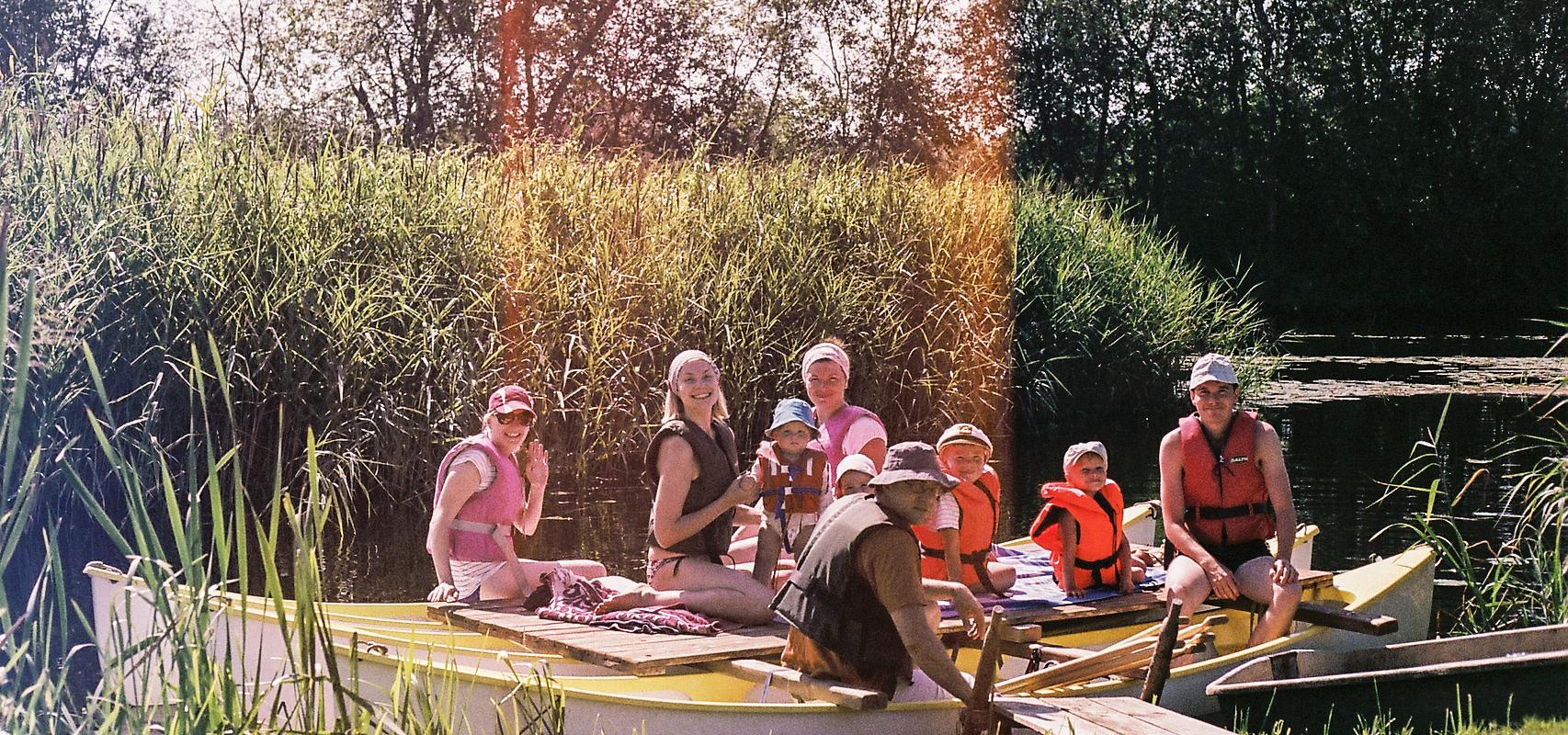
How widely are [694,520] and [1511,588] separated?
432cm

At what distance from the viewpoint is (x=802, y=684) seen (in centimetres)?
452

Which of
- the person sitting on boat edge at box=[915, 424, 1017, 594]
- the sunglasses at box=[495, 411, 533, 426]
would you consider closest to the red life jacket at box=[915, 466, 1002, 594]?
the person sitting on boat edge at box=[915, 424, 1017, 594]

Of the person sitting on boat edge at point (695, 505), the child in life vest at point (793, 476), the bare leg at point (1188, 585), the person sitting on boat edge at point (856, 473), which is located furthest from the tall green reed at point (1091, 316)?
the person sitting on boat edge at point (856, 473)

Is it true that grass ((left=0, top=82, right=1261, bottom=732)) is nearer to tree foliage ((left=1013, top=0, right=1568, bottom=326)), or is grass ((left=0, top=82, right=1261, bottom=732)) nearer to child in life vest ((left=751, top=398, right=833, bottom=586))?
child in life vest ((left=751, top=398, right=833, bottom=586))

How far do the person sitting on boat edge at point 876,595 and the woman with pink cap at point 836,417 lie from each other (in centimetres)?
139

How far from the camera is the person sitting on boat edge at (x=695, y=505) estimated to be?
5.39 m

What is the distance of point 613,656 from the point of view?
489 cm

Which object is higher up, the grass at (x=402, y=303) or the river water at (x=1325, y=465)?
the grass at (x=402, y=303)

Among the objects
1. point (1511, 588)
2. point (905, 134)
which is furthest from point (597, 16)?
point (1511, 588)

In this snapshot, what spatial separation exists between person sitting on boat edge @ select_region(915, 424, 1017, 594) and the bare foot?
0.99 m

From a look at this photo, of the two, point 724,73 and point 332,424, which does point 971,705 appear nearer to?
Answer: point 332,424

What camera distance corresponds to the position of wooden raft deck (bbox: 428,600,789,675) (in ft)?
16.0

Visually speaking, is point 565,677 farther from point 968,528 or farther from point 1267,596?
point 1267,596

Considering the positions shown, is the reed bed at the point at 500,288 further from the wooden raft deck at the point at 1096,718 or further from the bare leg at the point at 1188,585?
the bare leg at the point at 1188,585
